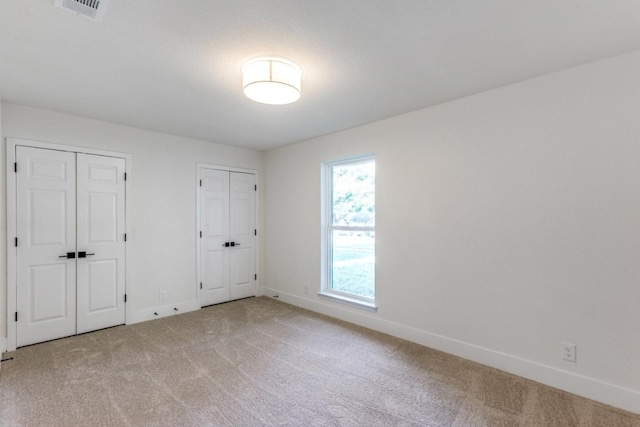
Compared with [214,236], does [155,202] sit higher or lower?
higher

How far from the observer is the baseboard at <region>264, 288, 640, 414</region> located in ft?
6.78

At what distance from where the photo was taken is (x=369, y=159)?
374 cm

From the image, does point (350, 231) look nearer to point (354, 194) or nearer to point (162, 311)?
point (354, 194)

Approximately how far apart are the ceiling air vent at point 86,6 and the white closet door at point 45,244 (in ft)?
7.55

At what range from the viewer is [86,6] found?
5.23ft

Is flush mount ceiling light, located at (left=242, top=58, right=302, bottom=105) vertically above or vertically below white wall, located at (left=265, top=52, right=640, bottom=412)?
above

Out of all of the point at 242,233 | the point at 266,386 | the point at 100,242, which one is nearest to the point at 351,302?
the point at 266,386

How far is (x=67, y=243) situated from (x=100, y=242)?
1.00 ft

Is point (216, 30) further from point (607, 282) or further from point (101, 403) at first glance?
point (607, 282)

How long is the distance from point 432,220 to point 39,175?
4226 millimetres

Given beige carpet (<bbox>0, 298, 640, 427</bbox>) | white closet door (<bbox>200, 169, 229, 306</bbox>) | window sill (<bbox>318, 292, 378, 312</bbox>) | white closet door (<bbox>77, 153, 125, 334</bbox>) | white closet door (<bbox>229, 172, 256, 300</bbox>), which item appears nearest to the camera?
beige carpet (<bbox>0, 298, 640, 427</bbox>)

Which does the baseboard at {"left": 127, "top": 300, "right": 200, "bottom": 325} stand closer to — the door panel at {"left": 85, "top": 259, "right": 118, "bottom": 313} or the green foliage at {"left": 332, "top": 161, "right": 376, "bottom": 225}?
the door panel at {"left": 85, "top": 259, "right": 118, "bottom": 313}

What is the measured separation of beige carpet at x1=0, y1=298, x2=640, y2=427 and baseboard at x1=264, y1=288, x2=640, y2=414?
0.08 meters

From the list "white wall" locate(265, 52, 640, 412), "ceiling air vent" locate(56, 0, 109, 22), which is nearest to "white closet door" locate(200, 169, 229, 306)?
"white wall" locate(265, 52, 640, 412)
